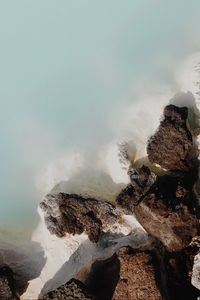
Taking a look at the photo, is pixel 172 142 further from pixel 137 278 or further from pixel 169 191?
pixel 137 278

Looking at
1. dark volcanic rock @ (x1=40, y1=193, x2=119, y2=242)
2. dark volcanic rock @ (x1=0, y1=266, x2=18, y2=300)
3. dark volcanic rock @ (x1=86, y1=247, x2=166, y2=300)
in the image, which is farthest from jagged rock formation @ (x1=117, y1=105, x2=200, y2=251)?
dark volcanic rock @ (x1=0, y1=266, x2=18, y2=300)

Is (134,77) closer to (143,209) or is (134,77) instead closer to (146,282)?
(143,209)

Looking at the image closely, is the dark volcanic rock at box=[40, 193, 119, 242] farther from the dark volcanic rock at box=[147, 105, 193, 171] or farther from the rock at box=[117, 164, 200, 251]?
the dark volcanic rock at box=[147, 105, 193, 171]

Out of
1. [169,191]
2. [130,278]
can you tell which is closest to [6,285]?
[130,278]

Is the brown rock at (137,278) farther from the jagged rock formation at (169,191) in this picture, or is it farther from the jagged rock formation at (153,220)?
the jagged rock formation at (169,191)

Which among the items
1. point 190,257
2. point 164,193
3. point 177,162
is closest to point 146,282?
point 190,257

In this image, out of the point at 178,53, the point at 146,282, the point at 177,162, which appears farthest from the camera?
the point at 178,53
